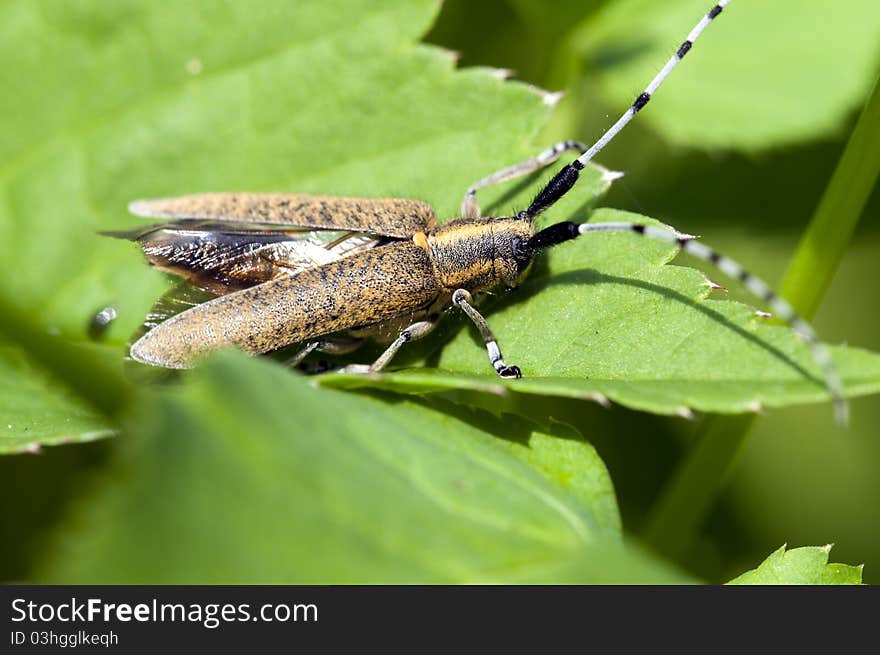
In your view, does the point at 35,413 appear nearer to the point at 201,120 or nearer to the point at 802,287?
the point at 201,120

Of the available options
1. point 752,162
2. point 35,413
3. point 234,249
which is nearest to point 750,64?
point 752,162

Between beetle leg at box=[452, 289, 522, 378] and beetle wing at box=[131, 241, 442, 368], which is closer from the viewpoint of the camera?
beetle leg at box=[452, 289, 522, 378]

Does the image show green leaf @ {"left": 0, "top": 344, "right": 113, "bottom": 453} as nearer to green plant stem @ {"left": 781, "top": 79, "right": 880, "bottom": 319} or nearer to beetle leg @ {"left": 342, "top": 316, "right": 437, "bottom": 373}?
beetle leg @ {"left": 342, "top": 316, "right": 437, "bottom": 373}

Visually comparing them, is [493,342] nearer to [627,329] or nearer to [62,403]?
[627,329]

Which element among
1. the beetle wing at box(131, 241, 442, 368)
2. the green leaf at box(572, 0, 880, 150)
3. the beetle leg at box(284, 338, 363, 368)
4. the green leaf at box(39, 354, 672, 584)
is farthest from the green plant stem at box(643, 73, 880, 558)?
the green leaf at box(572, 0, 880, 150)

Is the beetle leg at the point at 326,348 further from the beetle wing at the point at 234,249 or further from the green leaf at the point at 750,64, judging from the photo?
the green leaf at the point at 750,64

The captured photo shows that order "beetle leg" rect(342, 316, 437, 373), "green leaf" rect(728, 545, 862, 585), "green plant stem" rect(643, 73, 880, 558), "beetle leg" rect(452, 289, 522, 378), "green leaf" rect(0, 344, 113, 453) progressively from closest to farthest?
"green leaf" rect(728, 545, 862, 585) < "green leaf" rect(0, 344, 113, 453) < "beetle leg" rect(452, 289, 522, 378) < "green plant stem" rect(643, 73, 880, 558) < "beetle leg" rect(342, 316, 437, 373)

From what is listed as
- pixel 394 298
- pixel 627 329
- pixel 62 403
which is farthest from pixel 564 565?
pixel 62 403
